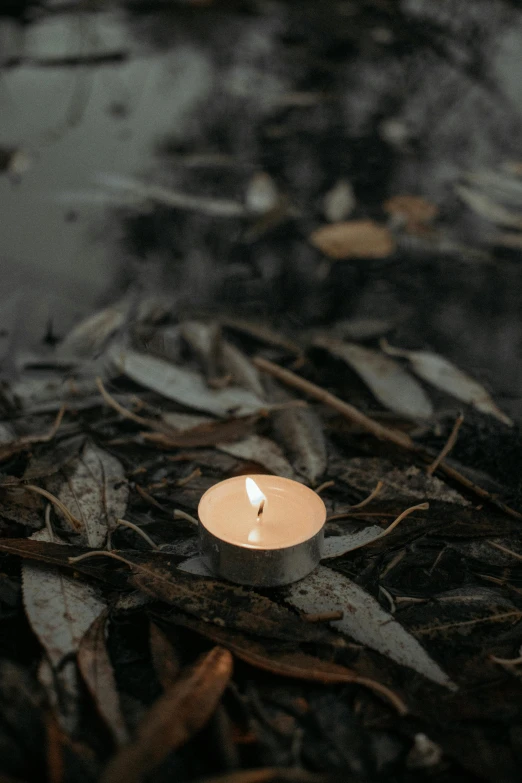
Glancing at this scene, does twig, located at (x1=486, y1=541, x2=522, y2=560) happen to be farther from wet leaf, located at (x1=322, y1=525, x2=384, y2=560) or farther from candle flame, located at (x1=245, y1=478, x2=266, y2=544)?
candle flame, located at (x1=245, y1=478, x2=266, y2=544)

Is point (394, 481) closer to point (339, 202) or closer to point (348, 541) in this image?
point (348, 541)

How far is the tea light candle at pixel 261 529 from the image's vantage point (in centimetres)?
93

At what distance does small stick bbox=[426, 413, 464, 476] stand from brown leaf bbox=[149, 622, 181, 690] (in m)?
0.56

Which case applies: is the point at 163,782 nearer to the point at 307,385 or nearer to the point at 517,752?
the point at 517,752

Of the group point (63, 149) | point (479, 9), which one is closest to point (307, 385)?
point (63, 149)

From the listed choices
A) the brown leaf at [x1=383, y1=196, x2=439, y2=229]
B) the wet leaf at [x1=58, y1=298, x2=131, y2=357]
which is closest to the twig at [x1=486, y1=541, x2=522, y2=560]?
the wet leaf at [x1=58, y1=298, x2=131, y2=357]

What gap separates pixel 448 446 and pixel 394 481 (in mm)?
143

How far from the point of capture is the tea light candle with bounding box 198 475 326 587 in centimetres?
93

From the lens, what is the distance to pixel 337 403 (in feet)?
4.50

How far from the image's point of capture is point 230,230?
7.01 feet

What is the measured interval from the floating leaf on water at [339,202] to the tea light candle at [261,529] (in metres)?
1.36

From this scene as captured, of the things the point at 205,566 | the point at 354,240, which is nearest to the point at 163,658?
the point at 205,566

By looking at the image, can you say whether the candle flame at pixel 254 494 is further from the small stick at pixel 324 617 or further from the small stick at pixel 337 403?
the small stick at pixel 337 403

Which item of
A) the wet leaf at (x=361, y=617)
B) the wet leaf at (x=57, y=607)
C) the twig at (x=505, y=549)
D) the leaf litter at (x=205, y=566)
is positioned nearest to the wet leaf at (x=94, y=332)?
the leaf litter at (x=205, y=566)
